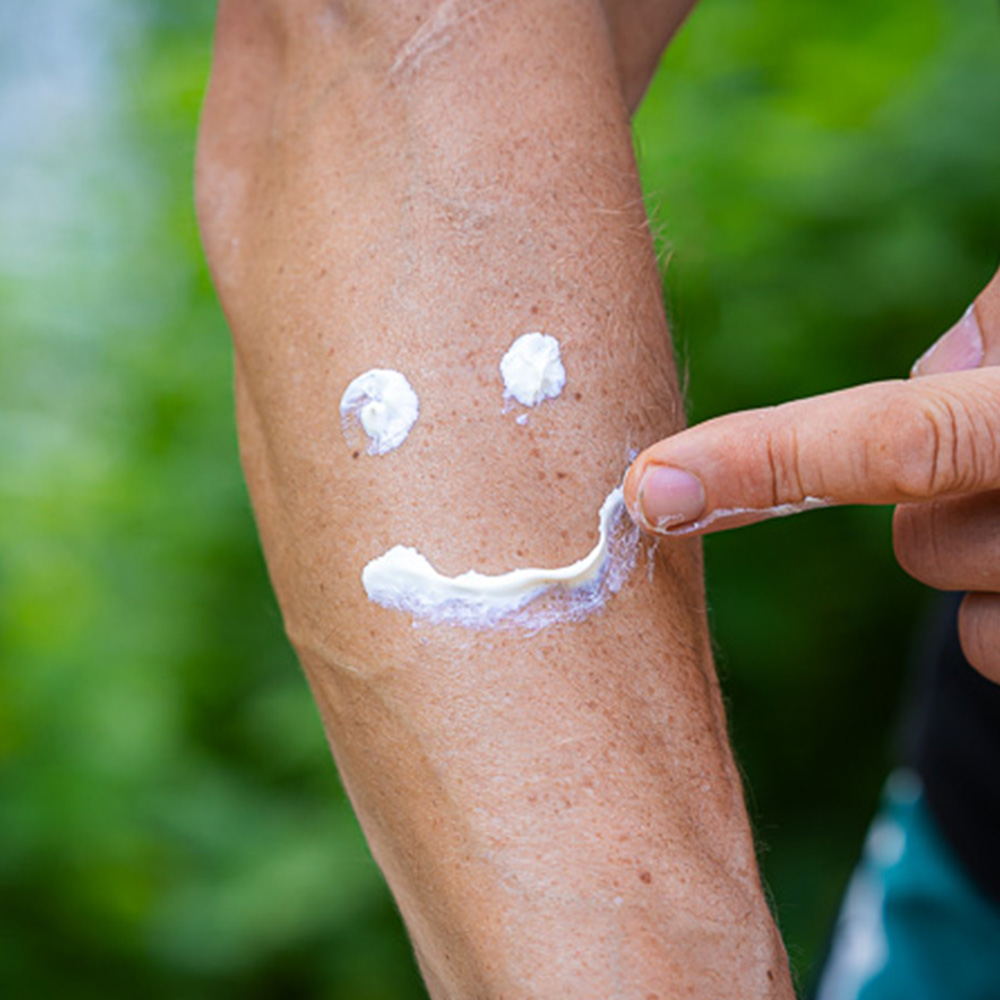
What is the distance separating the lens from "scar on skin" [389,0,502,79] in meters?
1.09

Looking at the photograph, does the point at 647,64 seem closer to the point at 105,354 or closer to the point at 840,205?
the point at 840,205

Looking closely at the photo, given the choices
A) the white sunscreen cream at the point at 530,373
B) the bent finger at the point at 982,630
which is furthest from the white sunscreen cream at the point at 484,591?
the bent finger at the point at 982,630

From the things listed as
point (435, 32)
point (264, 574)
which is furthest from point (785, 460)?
point (264, 574)

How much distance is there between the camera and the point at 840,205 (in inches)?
95.7

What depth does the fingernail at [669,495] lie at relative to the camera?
37.6 inches

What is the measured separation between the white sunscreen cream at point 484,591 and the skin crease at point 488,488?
0.01 metres

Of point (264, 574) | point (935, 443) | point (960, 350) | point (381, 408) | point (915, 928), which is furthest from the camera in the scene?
point (264, 574)

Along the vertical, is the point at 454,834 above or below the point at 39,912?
above

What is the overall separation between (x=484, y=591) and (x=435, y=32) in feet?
1.65

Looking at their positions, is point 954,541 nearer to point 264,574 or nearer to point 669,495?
point 669,495

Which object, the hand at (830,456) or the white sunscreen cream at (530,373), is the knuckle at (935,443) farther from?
the white sunscreen cream at (530,373)

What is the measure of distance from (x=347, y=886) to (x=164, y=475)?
973 millimetres

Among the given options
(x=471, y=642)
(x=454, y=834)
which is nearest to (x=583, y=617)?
(x=471, y=642)

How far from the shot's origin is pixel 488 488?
3.32 feet
